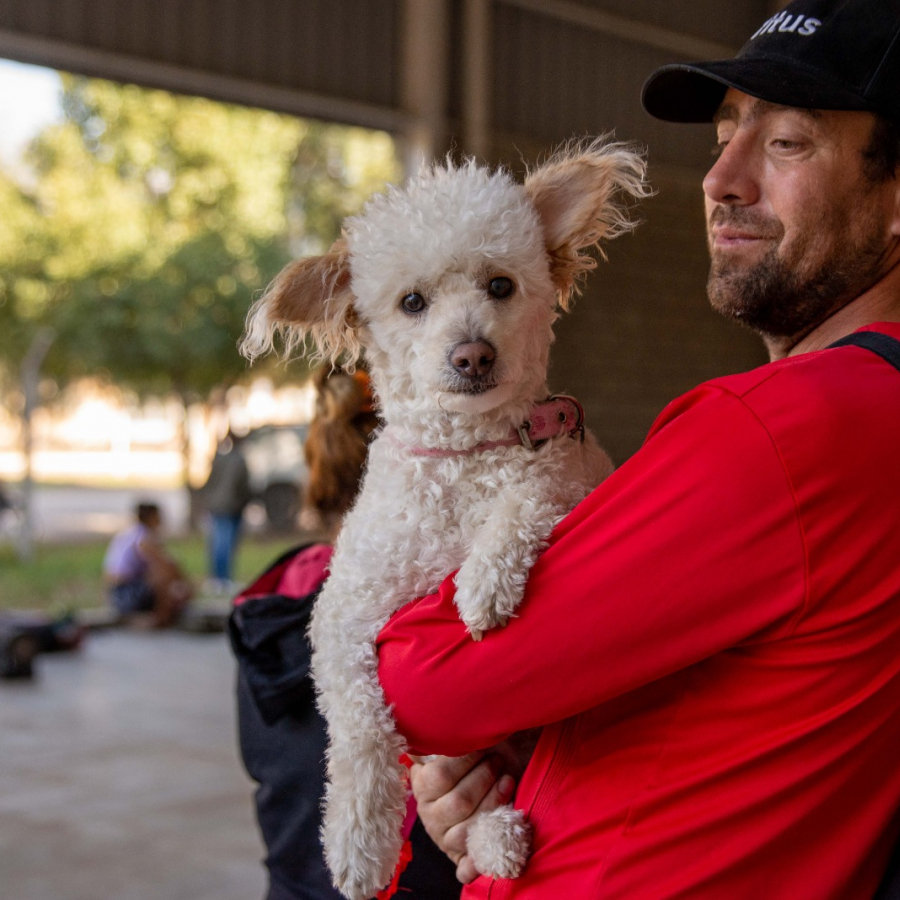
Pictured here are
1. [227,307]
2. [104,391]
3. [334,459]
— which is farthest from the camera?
[104,391]

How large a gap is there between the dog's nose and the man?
25 centimetres

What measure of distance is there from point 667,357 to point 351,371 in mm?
5408

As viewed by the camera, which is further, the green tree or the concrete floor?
the green tree

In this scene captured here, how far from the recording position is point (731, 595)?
0.92 meters

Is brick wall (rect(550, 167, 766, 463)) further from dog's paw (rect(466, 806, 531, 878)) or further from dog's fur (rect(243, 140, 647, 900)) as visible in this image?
dog's paw (rect(466, 806, 531, 878))

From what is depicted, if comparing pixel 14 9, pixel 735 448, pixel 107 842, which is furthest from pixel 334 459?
pixel 14 9

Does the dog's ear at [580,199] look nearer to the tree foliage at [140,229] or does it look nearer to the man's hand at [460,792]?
the man's hand at [460,792]

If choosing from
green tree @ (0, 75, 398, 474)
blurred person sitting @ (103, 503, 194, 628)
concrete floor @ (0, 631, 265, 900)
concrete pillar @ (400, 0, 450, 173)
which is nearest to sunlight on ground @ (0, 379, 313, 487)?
green tree @ (0, 75, 398, 474)

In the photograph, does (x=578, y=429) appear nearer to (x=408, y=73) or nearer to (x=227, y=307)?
(x=408, y=73)

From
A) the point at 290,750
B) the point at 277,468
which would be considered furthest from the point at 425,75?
the point at 277,468

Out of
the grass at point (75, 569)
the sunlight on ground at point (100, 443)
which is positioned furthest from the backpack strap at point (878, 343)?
the sunlight on ground at point (100, 443)

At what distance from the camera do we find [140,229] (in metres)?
12.1

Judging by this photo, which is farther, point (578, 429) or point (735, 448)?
point (578, 429)

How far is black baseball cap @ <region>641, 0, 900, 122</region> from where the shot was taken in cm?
112
